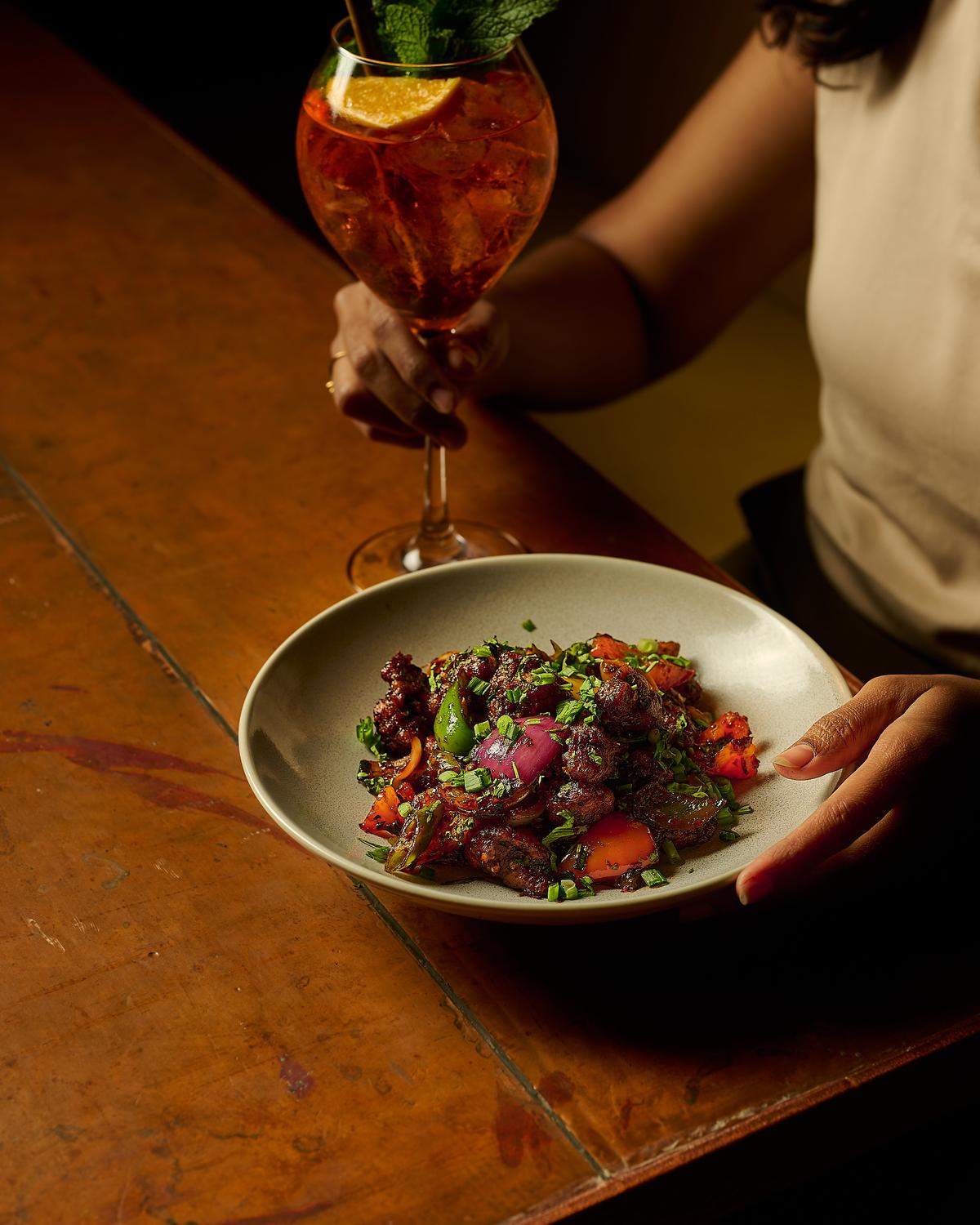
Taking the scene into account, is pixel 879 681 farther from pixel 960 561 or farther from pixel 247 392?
pixel 247 392

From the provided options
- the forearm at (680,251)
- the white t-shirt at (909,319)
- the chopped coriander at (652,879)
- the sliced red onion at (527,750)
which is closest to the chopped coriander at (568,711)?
the sliced red onion at (527,750)

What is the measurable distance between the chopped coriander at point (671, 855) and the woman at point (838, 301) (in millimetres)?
128

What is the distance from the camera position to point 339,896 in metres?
0.85

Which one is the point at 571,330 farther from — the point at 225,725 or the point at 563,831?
the point at 563,831

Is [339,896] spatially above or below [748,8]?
below

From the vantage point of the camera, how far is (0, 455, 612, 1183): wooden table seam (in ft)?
2.34

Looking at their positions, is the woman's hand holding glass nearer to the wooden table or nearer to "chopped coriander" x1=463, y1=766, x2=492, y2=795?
the wooden table

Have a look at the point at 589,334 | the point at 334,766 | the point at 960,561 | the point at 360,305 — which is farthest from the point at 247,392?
the point at 960,561

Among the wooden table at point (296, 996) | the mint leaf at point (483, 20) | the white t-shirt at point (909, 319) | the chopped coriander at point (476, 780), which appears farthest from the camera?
the white t-shirt at point (909, 319)

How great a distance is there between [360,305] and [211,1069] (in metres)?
0.70

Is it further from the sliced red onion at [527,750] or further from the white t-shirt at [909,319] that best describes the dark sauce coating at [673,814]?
the white t-shirt at [909,319]

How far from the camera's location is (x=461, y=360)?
1.15 metres

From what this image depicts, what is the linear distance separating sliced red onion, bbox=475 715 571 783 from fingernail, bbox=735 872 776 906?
138mm

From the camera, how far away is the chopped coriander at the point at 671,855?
797 millimetres
